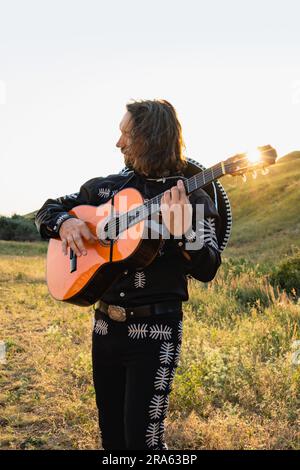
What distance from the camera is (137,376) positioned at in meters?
2.66

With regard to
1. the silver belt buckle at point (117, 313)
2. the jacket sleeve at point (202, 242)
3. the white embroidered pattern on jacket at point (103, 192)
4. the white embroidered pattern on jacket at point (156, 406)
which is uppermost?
the white embroidered pattern on jacket at point (103, 192)

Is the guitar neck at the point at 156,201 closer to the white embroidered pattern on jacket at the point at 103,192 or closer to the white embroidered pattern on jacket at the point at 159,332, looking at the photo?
the white embroidered pattern on jacket at the point at 103,192

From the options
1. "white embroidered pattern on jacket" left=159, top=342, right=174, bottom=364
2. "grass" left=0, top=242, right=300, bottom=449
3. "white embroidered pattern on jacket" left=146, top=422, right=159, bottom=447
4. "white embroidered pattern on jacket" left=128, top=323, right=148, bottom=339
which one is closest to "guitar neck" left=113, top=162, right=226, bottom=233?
"white embroidered pattern on jacket" left=128, top=323, right=148, bottom=339

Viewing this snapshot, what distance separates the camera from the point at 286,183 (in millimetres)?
48312

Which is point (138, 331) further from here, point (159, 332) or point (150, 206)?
point (150, 206)

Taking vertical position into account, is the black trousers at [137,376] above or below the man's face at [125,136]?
below

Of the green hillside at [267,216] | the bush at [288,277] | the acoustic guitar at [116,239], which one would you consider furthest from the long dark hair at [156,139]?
the green hillside at [267,216]

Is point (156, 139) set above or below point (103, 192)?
above

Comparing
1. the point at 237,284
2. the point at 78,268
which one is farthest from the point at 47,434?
the point at 237,284

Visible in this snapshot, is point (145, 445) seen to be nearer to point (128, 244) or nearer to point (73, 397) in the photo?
point (128, 244)

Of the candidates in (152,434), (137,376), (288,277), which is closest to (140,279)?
(137,376)

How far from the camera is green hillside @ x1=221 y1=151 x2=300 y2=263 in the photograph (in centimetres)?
3300

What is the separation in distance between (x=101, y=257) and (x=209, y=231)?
2.37 ft

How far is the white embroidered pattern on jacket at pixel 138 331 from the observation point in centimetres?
270
